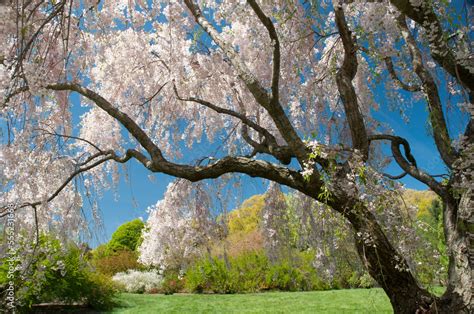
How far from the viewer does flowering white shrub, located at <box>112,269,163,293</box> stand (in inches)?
450

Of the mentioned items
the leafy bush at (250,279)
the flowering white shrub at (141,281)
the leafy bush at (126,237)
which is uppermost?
the leafy bush at (126,237)

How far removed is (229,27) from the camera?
6188mm

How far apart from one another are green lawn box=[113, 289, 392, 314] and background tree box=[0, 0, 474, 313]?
2.97m

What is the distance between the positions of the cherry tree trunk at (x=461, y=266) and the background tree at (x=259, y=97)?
0.01m

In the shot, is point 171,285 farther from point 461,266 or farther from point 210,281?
point 461,266

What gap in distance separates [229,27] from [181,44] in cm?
97

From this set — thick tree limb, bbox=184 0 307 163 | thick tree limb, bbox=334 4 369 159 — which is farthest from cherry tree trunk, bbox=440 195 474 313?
thick tree limb, bbox=184 0 307 163

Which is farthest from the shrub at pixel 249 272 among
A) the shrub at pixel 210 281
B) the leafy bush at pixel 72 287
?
the leafy bush at pixel 72 287

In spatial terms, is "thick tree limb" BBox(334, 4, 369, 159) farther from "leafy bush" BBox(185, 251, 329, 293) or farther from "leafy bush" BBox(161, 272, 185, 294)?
"leafy bush" BBox(161, 272, 185, 294)

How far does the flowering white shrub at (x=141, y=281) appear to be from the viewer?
11.4 m

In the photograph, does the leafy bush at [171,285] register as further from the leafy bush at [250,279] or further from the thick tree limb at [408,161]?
the thick tree limb at [408,161]

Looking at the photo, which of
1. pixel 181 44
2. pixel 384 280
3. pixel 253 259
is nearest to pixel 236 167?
pixel 384 280

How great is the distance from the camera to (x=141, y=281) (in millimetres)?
11578

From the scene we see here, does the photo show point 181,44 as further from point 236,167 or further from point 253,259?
point 253,259
